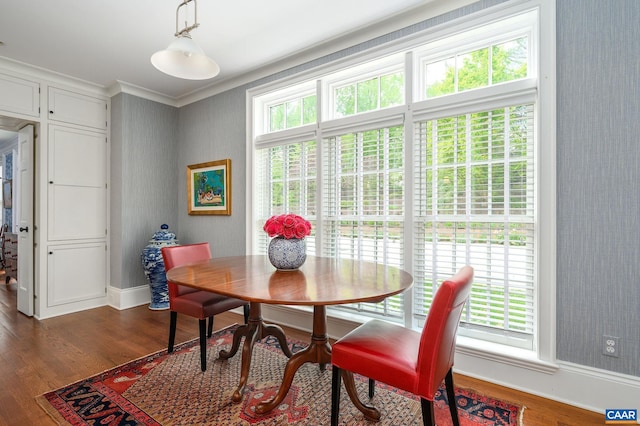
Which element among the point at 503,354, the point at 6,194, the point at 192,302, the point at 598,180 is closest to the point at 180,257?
the point at 192,302

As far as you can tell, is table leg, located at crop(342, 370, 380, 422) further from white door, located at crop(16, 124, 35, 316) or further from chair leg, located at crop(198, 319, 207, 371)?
white door, located at crop(16, 124, 35, 316)

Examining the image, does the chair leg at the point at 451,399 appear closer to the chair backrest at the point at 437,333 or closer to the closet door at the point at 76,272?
the chair backrest at the point at 437,333

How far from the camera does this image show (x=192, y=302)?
2.34 meters

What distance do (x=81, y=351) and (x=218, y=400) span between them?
1524mm

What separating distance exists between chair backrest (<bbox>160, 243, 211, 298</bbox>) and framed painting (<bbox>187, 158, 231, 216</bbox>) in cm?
94

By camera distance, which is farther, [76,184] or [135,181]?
[135,181]

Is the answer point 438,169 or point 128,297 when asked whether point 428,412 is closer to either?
point 438,169

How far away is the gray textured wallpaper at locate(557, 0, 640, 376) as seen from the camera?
177cm

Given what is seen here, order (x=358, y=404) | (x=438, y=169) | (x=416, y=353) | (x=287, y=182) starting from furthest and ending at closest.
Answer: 1. (x=287, y=182)
2. (x=438, y=169)
3. (x=358, y=404)
4. (x=416, y=353)

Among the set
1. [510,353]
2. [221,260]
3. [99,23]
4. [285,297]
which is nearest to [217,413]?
[285,297]

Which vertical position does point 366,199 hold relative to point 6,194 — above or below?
below

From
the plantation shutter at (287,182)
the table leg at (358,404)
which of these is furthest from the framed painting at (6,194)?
the table leg at (358,404)

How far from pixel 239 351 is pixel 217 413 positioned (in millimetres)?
794

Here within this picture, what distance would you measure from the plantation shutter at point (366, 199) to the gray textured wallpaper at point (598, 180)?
1.08 m
